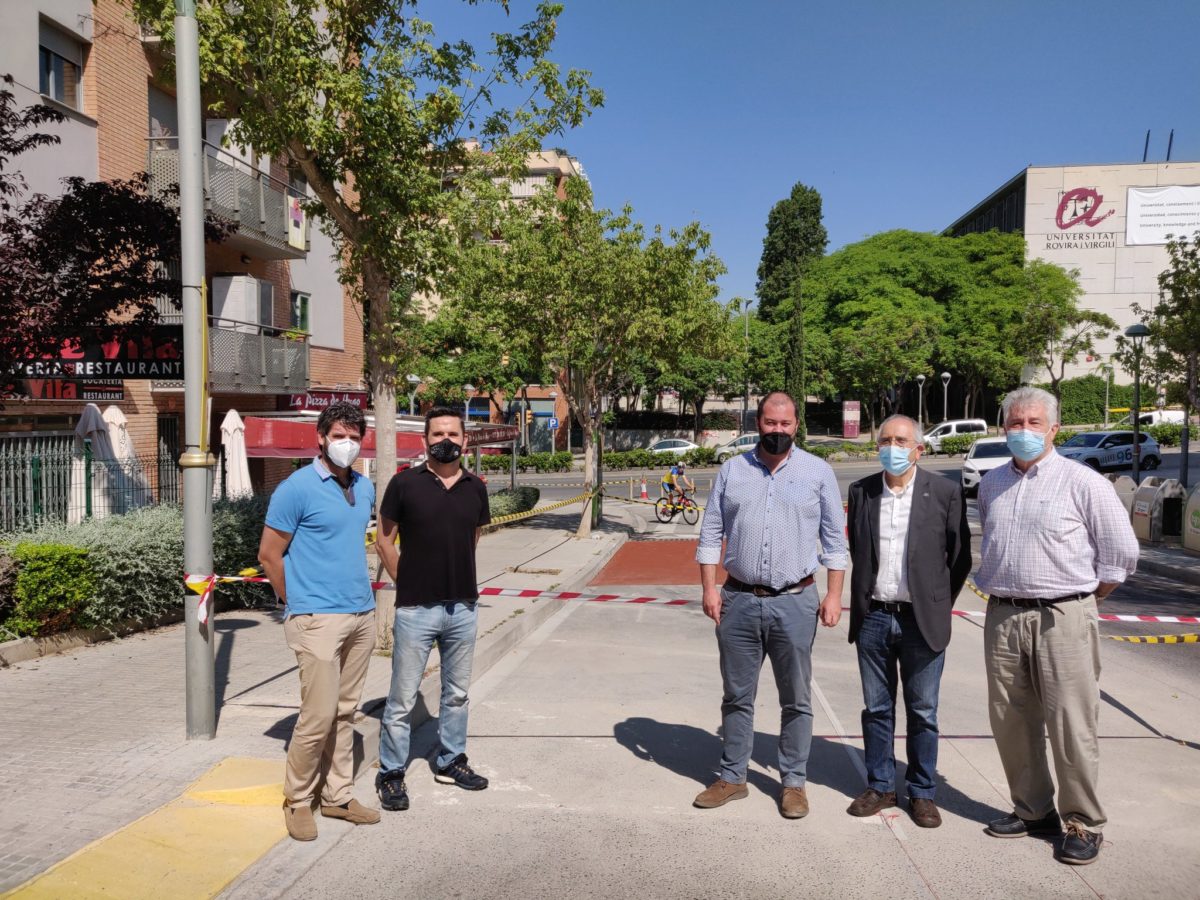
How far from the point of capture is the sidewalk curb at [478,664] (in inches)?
204

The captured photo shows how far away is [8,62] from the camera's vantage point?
12.1m

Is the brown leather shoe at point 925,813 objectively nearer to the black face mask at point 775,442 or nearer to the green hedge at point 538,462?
the black face mask at point 775,442

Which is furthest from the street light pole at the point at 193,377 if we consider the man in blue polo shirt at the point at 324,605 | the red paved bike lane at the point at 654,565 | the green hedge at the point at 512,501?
the green hedge at the point at 512,501

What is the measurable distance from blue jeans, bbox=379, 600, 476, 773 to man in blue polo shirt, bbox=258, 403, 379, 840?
0.71 feet

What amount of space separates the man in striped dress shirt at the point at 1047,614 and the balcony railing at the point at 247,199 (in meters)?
12.7

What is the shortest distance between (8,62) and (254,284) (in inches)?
243

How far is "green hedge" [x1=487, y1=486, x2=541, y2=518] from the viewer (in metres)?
20.2

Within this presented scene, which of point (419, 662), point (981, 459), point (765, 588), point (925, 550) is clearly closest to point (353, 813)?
point (419, 662)

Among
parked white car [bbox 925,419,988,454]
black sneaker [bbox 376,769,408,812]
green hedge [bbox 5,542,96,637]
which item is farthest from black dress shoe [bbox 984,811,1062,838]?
parked white car [bbox 925,419,988,454]

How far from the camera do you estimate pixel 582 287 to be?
17234mm

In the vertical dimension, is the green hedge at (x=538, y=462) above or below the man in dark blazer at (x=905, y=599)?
below

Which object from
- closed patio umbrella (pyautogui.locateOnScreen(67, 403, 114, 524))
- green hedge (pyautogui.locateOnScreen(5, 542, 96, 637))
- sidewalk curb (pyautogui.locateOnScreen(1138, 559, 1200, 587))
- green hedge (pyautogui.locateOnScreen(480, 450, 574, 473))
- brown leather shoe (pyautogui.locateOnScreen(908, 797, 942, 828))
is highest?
closed patio umbrella (pyautogui.locateOnScreen(67, 403, 114, 524))

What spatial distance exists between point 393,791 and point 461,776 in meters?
0.41

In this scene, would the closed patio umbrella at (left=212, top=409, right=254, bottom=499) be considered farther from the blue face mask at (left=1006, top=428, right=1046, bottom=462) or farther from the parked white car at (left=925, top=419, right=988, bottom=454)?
the parked white car at (left=925, top=419, right=988, bottom=454)
